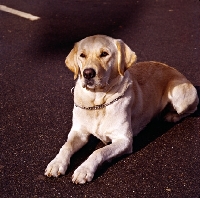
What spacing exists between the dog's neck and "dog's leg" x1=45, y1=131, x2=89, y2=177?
0.35 metres

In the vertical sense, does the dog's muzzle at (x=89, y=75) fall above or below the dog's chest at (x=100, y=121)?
above

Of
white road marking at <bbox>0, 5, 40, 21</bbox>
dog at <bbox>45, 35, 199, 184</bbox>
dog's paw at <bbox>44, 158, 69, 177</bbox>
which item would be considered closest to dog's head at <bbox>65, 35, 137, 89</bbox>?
dog at <bbox>45, 35, 199, 184</bbox>

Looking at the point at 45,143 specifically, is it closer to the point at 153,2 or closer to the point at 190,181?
the point at 190,181

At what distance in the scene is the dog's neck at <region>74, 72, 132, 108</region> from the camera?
4.04m

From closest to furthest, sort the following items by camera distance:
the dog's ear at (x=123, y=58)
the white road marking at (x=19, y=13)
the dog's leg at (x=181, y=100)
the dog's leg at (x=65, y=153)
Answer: the dog's leg at (x=65, y=153), the dog's ear at (x=123, y=58), the dog's leg at (x=181, y=100), the white road marking at (x=19, y=13)

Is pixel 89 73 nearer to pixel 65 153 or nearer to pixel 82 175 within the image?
pixel 65 153

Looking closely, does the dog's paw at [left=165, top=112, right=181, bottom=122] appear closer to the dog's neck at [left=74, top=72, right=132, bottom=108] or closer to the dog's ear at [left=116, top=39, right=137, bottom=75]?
the dog's neck at [left=74, top=72, right=132, bottom=108]

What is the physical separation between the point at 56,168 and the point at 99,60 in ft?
3.65

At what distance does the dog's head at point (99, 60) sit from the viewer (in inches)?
151

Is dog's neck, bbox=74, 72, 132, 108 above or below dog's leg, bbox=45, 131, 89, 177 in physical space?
above

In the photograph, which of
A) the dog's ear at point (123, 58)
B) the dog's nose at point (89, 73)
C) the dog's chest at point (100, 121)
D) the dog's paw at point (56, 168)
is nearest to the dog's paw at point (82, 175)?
the dog's paw at point (56, 168)

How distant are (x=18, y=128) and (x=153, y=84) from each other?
5.43ft

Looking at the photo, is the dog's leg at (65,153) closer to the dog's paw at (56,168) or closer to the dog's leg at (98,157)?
the dog's paw at (56,168)

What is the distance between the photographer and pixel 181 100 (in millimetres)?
4859
